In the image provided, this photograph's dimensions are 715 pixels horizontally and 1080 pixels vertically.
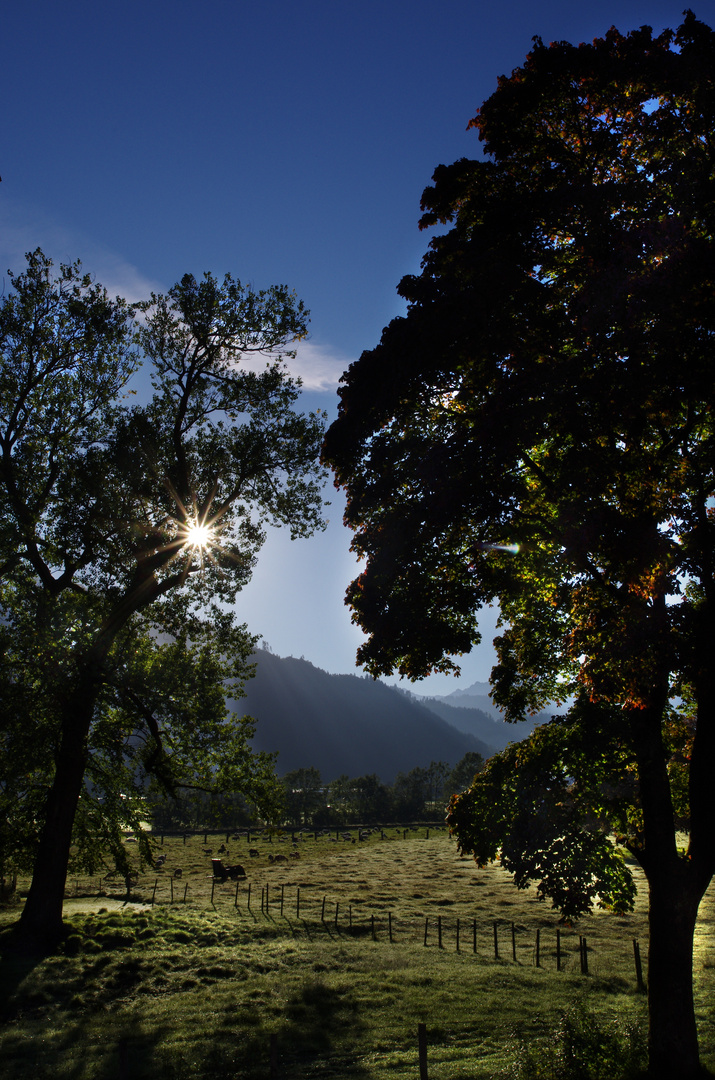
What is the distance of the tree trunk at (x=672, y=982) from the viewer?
10219mm

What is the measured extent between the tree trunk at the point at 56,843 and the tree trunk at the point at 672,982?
1594 cm

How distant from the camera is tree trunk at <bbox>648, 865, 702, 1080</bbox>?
33.5 ft

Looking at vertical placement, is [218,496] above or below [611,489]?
above

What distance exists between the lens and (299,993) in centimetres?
1736

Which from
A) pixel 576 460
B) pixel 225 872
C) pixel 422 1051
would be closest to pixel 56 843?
pixel 422 1051

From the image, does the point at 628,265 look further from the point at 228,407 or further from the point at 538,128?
the point at 228,407

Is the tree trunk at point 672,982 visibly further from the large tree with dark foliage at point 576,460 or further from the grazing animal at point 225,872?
the grazing animal at point 225,872

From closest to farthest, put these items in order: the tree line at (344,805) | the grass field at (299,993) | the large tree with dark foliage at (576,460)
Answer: the large tree with dark foliage at (576,460), the grass field at (299,993), the tree line at (344,805)

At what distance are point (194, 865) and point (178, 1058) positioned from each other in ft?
196

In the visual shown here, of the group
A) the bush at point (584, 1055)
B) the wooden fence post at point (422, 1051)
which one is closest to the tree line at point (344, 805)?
the bush at point (584, 1055)

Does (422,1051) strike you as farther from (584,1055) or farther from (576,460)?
(576,460)

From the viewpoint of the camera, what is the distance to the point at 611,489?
32.9ft

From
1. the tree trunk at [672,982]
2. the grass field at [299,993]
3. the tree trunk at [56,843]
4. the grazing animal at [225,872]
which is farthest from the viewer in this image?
the grazing animal at [225,872]

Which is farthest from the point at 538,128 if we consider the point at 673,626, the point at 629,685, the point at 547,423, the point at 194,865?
the point at 194,865
